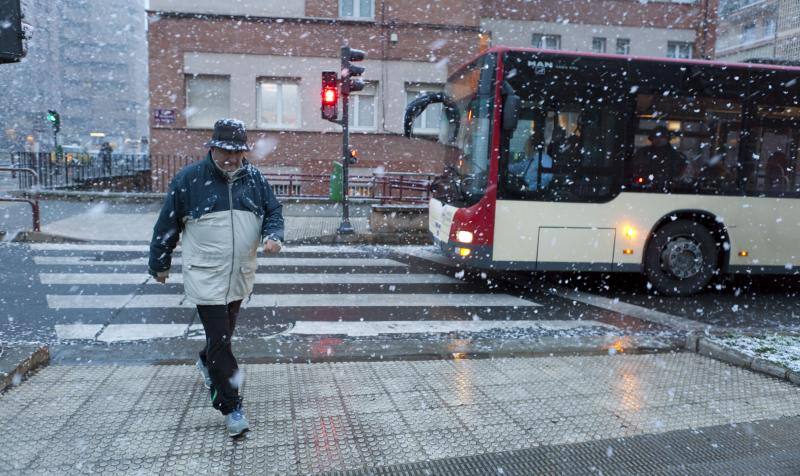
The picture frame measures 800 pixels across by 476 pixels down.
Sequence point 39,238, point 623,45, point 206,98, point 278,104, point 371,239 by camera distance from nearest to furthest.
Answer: point 39,238, point 371,239, point 206,98, point 278,104, point 623,45

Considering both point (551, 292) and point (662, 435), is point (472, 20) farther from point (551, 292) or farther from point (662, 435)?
point (662, 435)

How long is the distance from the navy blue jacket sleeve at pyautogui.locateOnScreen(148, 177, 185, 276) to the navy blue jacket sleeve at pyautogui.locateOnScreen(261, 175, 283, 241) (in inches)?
20.1

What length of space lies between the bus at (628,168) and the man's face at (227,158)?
4.65 m

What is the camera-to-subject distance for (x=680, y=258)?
27.1 feet

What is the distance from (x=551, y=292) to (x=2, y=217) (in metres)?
12.8

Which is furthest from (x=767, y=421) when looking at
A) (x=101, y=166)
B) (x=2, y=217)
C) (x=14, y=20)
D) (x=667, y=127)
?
(x=101, y=166)

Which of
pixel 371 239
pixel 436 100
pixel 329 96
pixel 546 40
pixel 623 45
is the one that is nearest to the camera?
pixel 436 100

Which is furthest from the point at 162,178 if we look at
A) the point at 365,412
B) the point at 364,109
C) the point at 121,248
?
the point at 365,412

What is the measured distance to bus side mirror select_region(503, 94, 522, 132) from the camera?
Answer: 291 inches

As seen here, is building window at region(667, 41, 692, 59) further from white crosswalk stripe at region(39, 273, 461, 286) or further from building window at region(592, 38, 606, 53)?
white crosswalk stripe at region(39, 273, 461, 286)

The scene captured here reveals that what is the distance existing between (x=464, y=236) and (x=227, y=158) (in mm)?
4735

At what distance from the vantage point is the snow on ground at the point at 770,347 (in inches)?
199

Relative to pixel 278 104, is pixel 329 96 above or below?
below

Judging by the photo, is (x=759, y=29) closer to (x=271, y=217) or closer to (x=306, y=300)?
(x=306, y=300)
